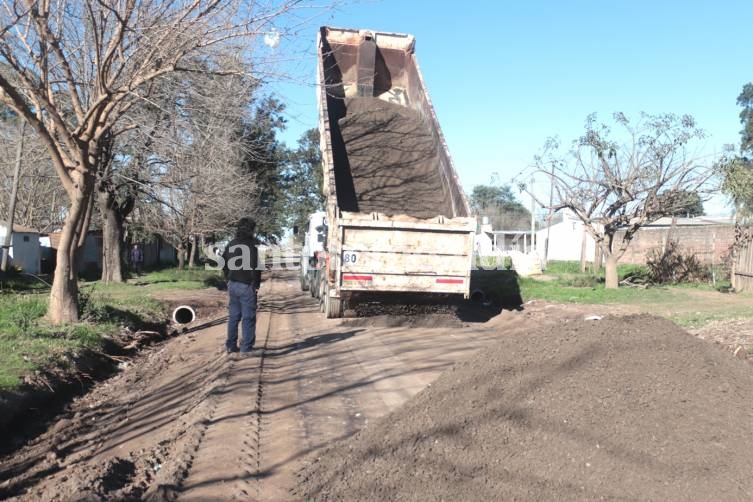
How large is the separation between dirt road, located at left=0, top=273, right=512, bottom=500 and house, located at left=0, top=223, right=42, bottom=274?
1824 cm

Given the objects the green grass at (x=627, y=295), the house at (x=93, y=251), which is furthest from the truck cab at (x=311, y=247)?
the house at (x=93, y=251)

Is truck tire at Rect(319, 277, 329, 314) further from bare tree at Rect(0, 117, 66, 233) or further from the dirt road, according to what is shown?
bare tree at Rect(0, 117, 66, 233)

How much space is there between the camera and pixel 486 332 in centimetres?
1115

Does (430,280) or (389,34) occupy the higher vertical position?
(389,34)

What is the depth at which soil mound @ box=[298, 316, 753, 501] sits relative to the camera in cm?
384

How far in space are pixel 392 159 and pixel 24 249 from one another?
1996 centimetres

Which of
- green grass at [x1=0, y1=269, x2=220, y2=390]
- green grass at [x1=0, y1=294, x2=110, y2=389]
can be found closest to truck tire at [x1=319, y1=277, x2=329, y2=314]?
green grass at [x1=0, y1=269, x2=220, y2=390]

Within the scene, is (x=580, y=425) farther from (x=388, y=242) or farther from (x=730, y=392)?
(x=388, y=242)

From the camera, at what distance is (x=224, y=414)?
5.75 m

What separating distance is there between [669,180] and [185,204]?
16.6m

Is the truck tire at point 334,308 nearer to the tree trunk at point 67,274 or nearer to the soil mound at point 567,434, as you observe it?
the tree trunk at point 67,274

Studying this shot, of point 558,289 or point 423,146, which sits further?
point 558,289

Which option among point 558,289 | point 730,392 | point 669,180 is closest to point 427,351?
point 730,392

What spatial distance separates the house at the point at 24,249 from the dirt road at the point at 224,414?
18.2 metres
